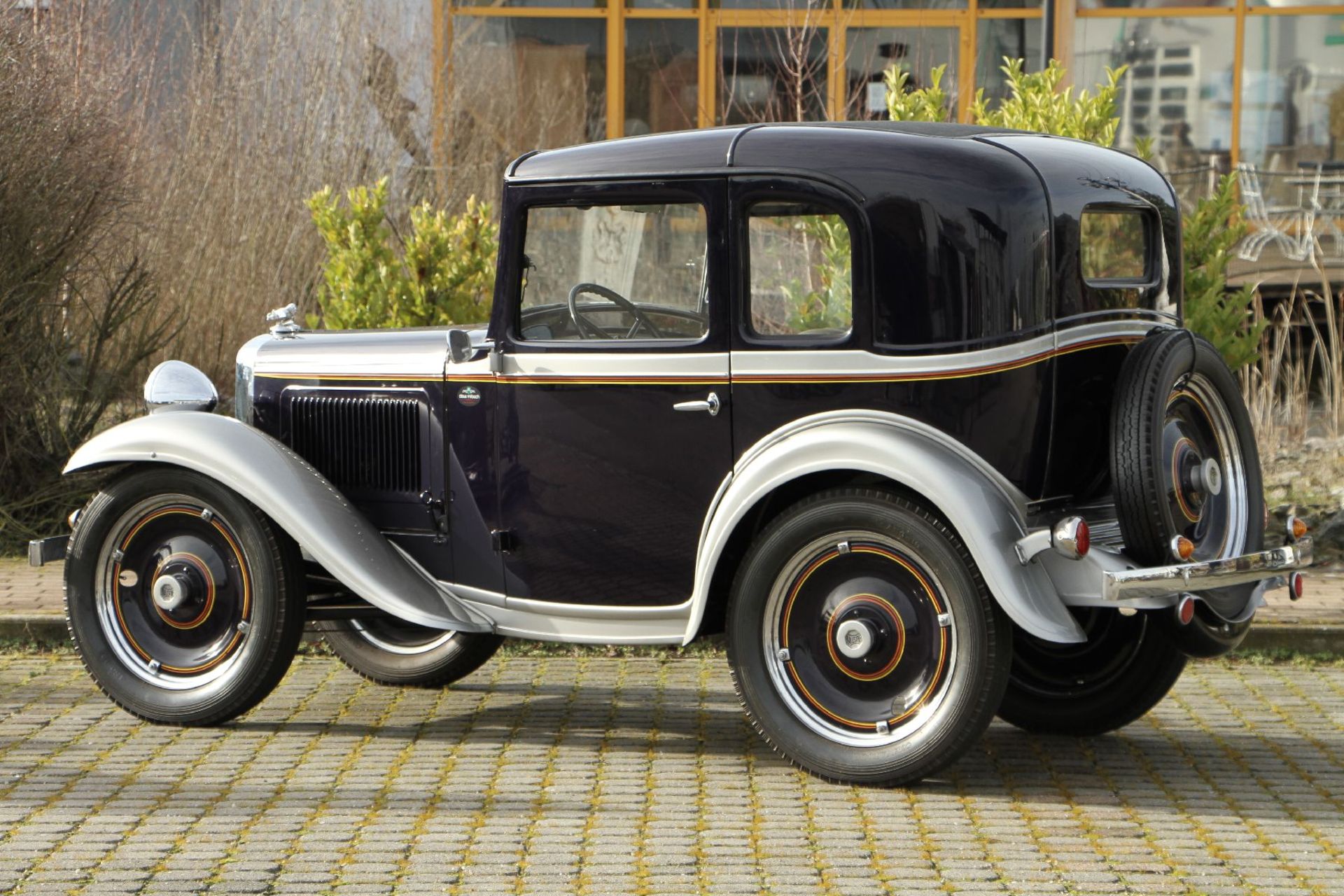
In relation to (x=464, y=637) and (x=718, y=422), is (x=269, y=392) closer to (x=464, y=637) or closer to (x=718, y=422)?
(x=464, y=637)

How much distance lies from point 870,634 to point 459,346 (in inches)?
66.0

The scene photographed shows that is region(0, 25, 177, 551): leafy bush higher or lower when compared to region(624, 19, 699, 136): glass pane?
lower

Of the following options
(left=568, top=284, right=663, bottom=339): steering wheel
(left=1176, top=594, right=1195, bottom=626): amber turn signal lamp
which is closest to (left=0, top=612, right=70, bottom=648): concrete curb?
(left=568, top=284, right=663, bottom=339): steering wheel

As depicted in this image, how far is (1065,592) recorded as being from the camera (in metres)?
5.21

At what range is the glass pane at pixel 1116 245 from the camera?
563cm

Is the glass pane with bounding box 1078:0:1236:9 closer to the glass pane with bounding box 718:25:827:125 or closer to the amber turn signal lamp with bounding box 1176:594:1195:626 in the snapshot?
the glass pane with bounding box 718:25:827:125

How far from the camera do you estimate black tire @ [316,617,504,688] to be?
667cm

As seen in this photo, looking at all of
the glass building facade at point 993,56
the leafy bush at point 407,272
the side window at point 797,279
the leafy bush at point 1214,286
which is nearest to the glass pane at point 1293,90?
the glass building facade at point 993,56

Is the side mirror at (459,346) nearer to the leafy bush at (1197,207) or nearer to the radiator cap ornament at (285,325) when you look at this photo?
the radiator cap ornament at (285,325)

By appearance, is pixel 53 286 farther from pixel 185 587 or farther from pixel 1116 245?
pixel 1116 245

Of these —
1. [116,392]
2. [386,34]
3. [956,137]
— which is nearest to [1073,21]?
[386,34]

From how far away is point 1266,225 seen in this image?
15719 millimetres

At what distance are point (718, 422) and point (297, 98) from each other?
824 centimetres

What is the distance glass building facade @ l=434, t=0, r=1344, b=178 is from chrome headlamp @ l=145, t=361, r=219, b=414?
9.97 metres
